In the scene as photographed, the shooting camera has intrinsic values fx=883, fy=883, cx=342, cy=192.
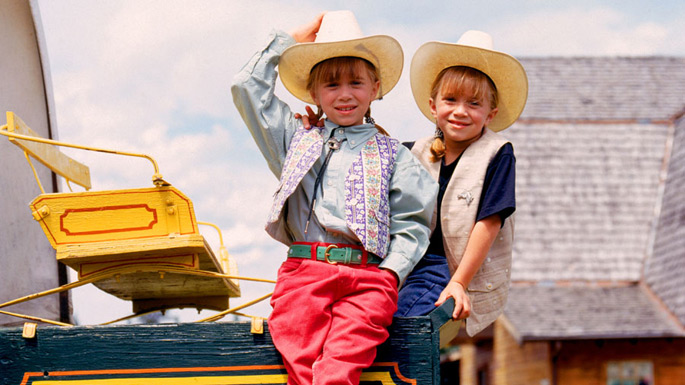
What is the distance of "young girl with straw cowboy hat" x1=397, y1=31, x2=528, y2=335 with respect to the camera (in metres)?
3.39

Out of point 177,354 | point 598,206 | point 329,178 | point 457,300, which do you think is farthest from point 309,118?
point 598,206

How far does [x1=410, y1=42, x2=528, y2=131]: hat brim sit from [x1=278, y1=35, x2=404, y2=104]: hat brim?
0.74 feet

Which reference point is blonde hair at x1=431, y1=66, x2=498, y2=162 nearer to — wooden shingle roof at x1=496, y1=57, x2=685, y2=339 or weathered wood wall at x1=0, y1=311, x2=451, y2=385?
weathered wood wall at x1=0, y1=311, x2=451, y2=385

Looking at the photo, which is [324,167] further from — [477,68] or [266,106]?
[477,68]

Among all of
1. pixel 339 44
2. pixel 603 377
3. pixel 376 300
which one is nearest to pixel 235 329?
pixel 376 300

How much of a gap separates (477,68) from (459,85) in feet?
0.42

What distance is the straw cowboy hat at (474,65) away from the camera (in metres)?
3.60

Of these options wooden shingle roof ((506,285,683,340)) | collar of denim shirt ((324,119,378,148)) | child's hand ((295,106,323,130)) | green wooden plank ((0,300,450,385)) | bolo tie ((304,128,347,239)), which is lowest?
green wooden plank ((0,300,450,385))

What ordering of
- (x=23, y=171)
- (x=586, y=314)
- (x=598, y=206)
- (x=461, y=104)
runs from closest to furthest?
1. (x=461, y=104)
2. (x=23, y=171)
3. (x=586, y=314)
4. (x=598, y=206)

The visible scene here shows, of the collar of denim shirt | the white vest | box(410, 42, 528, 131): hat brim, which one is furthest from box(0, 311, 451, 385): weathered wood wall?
box(410, 42, 528, 131): hat brim

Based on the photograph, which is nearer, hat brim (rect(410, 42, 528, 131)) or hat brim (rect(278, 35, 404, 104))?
hat brim (rect(278, 35, 404, 104))

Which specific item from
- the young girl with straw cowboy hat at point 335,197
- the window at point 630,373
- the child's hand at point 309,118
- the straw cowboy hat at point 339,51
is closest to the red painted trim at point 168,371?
the young girl with straw cowboy hat at point 335,197

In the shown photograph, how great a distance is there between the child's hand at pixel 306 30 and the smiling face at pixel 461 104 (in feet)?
1.85

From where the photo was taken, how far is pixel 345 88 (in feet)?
10.7
